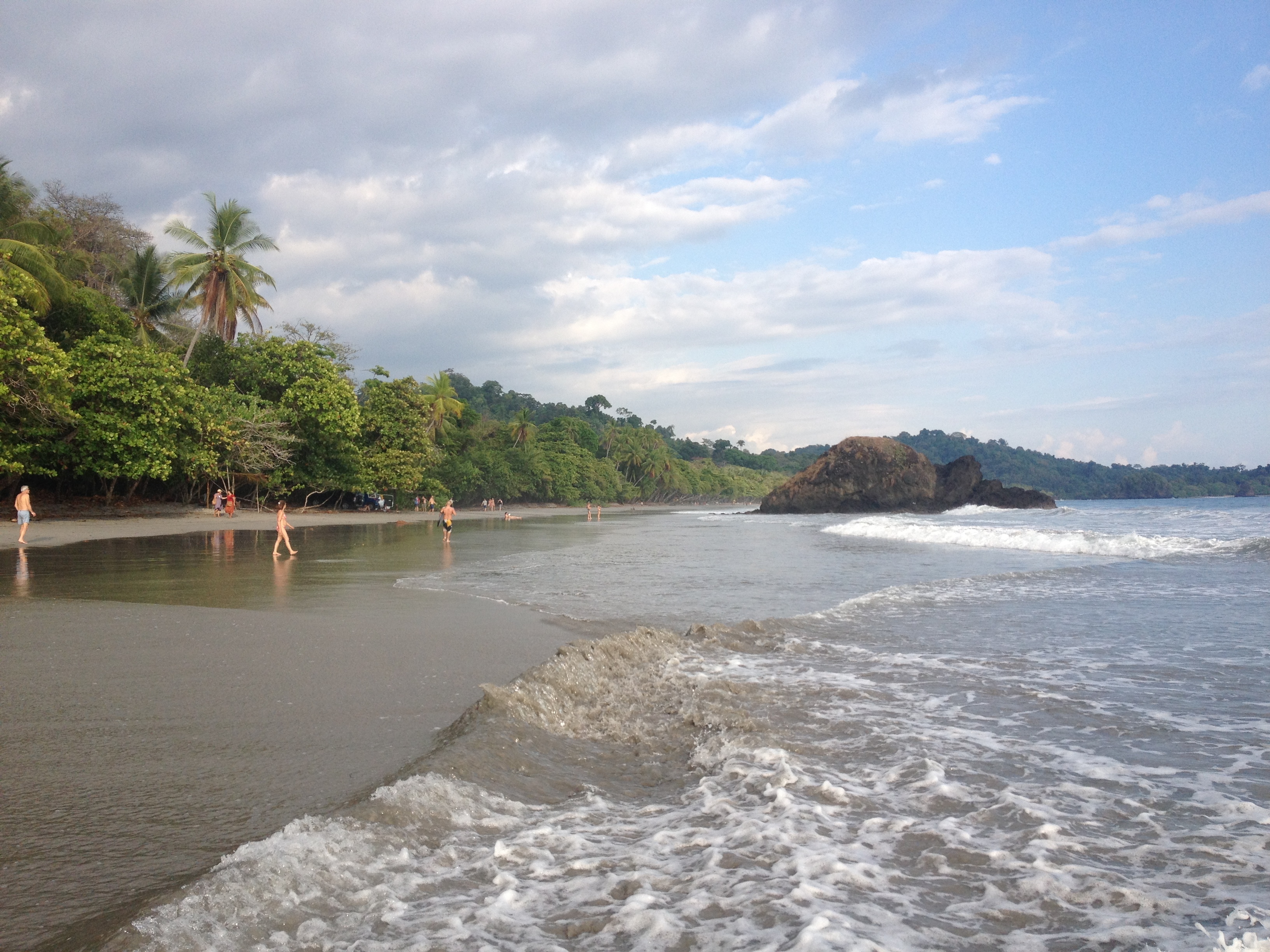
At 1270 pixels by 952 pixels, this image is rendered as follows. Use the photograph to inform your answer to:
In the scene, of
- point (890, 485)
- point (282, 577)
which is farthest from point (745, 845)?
point (890, 485)

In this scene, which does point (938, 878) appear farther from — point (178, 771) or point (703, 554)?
point (703, 554)

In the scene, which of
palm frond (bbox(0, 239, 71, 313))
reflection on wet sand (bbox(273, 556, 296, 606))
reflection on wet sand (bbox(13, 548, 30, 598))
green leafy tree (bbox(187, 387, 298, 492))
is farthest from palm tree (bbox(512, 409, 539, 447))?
reflection on wet sand (bbox(13, 548, 30, 598))

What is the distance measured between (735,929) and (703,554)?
15682 millimetres

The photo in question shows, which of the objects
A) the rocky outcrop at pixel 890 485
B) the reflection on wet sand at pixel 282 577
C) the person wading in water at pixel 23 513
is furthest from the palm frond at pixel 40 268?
the rocky outcrop at pixel 890 485

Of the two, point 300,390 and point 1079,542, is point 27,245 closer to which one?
point 300,390

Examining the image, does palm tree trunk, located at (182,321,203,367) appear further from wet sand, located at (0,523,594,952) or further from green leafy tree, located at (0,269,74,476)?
wet sand, located at (0,523,594,952)

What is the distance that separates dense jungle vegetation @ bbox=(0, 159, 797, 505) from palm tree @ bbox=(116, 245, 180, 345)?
0.23ft

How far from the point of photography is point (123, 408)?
23.6 meters

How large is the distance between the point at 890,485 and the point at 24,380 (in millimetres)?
54428

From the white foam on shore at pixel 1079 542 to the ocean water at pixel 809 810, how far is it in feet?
38.5

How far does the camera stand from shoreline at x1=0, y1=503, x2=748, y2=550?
58.3 feet

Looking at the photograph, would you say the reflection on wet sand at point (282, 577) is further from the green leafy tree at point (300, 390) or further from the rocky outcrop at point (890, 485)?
the rocky outcrop at point (890, 485)

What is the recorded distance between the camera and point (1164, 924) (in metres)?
2.45

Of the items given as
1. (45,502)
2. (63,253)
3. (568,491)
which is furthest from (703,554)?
(568,491)
